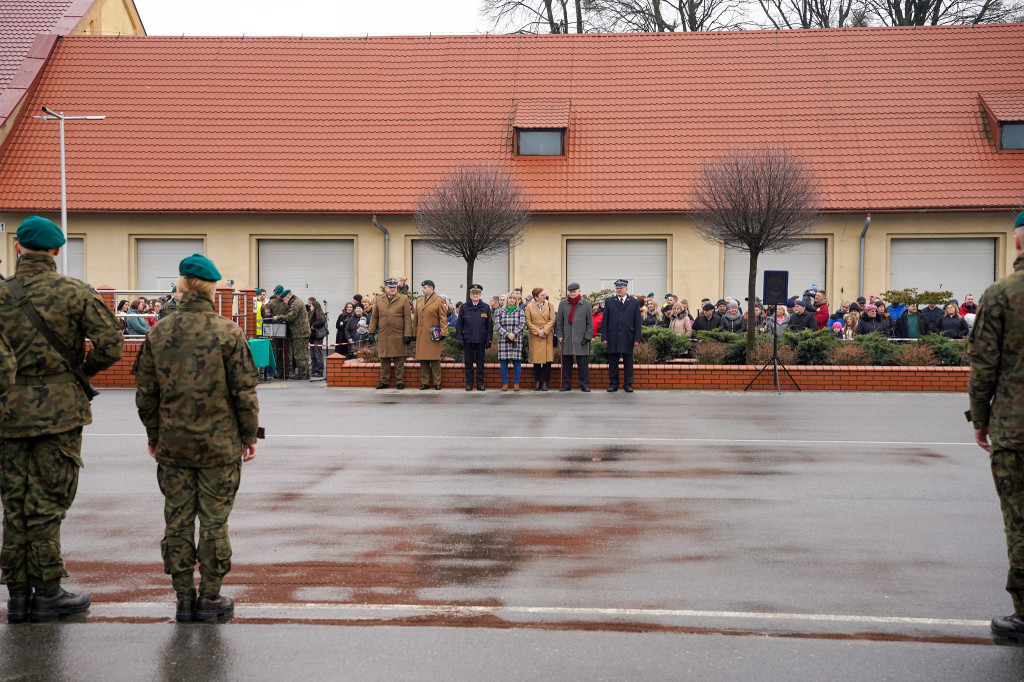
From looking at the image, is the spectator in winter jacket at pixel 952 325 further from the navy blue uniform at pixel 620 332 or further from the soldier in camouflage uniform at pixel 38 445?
the soldier in camouflage uniform at pixel 38 445

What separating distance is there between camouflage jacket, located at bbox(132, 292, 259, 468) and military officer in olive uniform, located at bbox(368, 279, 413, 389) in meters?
13.3

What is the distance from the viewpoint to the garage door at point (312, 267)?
31.7 metres

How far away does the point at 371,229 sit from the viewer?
102 ft

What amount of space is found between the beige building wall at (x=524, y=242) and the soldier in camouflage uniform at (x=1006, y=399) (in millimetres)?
24970

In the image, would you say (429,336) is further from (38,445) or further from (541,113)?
(541,113)

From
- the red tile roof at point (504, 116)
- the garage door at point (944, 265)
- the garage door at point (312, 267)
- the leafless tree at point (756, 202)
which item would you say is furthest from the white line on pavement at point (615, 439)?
the garage door at point (944, 265)

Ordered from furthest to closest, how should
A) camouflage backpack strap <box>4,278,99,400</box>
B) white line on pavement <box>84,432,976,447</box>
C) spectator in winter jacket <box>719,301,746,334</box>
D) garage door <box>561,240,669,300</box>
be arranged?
garage door <box>561,240,669,300</box>, spectator in winter jacket <box>719,301,746,334</box>, white line on pavement <box>84,432,976,447</box>, camouflage backpack strap <box>4,278,99,400</box>

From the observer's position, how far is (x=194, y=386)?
18.4 ft

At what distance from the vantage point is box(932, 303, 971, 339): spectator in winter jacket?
21.1 meters

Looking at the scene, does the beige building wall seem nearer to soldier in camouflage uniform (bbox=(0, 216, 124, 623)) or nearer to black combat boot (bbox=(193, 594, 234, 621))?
soldier in camouflage uniform (bbox=(0, 216, 124, 623))

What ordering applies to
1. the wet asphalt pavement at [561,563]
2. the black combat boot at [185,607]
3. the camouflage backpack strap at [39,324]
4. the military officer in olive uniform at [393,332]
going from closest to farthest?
1. the wet asphalt pavement at [561,563]
2. the black combat boot at [185,607]
3. the camouflage backpack strap at [39,324]
4. the military officer in olive uniform at [393,332]

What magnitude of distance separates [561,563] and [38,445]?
300cm

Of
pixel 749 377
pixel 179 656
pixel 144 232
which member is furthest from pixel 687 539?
pixel 144 232

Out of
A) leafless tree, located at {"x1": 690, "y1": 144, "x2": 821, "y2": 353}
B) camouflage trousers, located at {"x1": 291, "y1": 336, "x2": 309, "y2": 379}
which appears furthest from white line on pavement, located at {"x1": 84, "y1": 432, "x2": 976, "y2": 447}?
camouflage trousers, located at {"x1": 291, "y1": 336, "x2": 309, "y2": 379}
